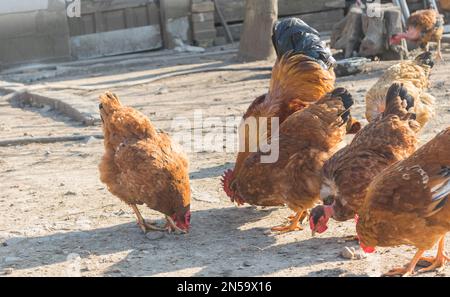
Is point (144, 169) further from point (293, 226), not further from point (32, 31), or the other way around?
point (32, 31)

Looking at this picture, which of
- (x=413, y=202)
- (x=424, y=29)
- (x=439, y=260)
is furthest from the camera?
(x=424, y=29)

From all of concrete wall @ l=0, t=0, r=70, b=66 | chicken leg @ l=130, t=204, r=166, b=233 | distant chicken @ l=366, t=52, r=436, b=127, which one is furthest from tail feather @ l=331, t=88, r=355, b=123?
concrete wall @ l=0, t=0, r=70, b=66

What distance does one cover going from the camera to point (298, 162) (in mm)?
5695

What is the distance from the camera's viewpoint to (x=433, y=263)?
508 centimetres

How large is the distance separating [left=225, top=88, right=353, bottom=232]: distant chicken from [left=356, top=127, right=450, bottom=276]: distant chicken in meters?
0.84

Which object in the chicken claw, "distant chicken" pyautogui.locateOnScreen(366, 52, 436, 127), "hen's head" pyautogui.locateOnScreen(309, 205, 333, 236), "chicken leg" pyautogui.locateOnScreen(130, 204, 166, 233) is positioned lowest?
the chicken claw

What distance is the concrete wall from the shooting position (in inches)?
565

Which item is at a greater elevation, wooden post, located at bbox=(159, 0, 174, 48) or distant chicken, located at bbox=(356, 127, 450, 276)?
wooden post, located at bbox=(159, 0, 174, 48)

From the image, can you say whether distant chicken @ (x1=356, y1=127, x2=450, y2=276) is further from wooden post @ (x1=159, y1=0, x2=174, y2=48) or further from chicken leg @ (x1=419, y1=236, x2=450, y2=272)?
wooden post @ (x1=159, y1=0, x2=174, y2=48)

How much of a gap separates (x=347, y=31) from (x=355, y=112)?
4.13 meters

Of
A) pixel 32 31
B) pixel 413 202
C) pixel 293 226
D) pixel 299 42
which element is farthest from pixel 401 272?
pixel 32 31

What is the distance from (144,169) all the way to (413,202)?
2075mm

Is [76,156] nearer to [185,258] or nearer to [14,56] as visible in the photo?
[185,258]
